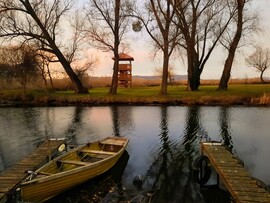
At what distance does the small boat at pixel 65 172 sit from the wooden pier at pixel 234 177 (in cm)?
405

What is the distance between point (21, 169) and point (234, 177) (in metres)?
7.39

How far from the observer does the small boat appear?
9609mm

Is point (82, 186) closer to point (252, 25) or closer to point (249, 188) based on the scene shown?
point (249, 188)

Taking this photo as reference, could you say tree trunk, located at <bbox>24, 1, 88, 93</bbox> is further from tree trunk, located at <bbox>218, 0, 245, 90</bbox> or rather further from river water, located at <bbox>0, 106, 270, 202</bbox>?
tree trunk, located at <bbox>218, 0, 245, 90</bbox>

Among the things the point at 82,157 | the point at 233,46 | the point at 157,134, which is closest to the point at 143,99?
the point at 233,46

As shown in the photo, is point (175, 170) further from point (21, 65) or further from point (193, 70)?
point (21, 65)

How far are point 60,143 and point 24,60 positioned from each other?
27872mm

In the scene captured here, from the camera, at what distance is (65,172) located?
10.4 meters

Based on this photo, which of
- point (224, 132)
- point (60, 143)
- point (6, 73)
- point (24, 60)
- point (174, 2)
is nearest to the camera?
point (60, 143)

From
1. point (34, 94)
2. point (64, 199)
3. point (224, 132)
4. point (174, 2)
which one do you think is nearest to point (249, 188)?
point (64, 199)

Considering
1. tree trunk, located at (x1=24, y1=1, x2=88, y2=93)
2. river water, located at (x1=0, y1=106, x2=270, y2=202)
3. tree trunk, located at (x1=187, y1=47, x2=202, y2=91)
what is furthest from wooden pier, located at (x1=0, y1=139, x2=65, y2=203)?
tree trunk, located at (x1=187, y1=47, x2=202, y2=91)

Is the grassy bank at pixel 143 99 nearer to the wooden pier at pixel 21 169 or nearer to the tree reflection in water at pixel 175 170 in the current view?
the tree reflection in water at pixel 175 170

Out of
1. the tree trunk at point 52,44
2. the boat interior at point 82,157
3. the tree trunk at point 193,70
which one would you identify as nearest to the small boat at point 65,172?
the boat interior at point 82,157

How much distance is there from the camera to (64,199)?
10.5 metres
